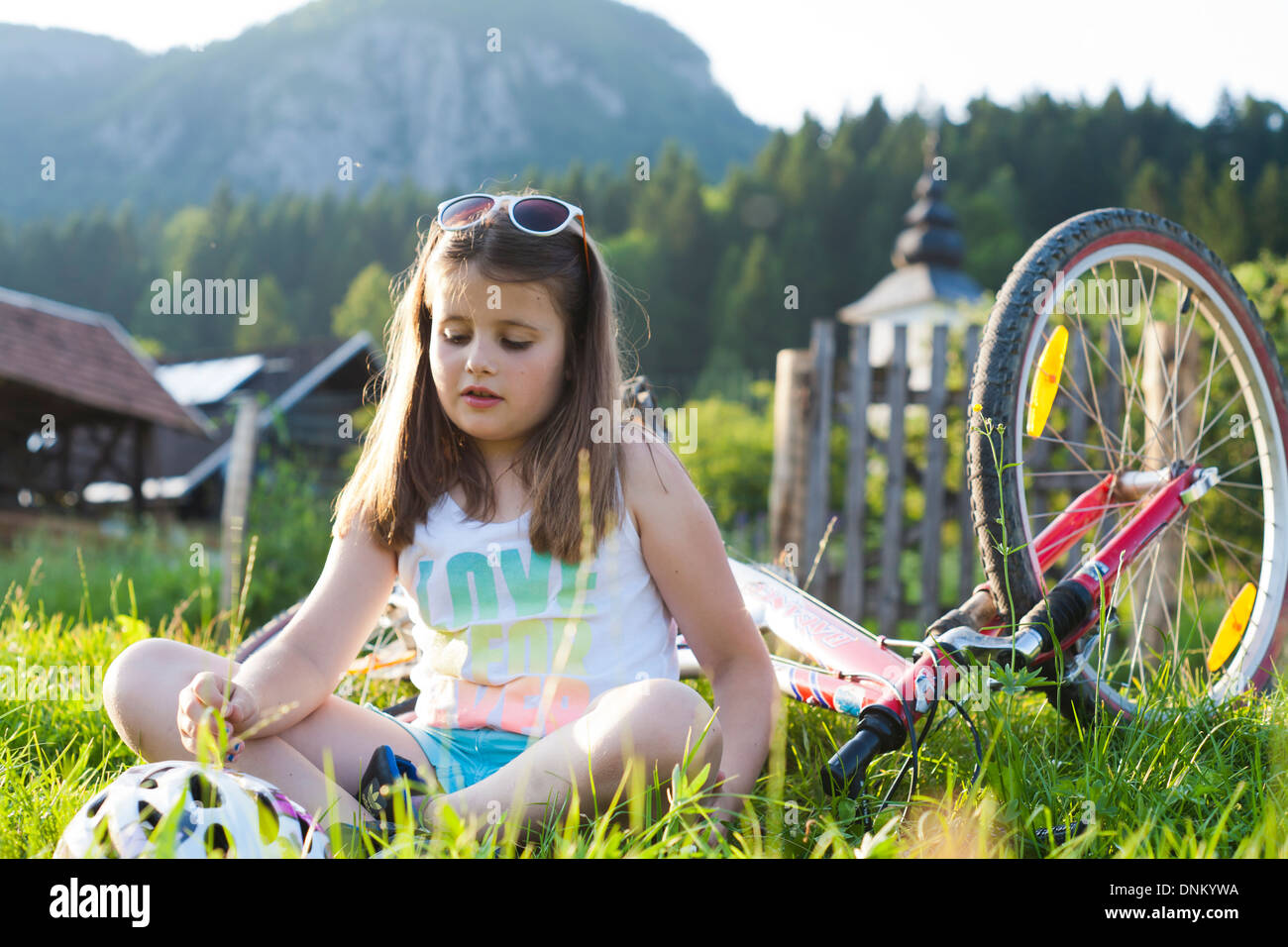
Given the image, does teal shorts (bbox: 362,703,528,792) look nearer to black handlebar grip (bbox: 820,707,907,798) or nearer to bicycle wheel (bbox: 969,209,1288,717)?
black handlebar grip (bbox: 820,707,907,798)

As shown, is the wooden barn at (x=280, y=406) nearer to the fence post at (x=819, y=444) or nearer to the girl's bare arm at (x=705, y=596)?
the fence post at (x=819, y=444)

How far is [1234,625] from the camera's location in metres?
2.09

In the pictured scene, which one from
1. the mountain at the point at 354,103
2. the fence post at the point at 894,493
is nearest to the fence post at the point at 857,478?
the fence post at the point at 894,493

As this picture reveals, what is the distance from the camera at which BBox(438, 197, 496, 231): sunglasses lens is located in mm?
1737

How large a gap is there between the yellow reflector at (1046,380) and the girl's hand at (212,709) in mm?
1381

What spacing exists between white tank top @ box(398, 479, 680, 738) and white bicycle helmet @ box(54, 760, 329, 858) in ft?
1.48

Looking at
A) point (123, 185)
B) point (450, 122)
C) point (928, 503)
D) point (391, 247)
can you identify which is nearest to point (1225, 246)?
point (928, 503)

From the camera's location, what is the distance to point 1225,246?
30.3 meters

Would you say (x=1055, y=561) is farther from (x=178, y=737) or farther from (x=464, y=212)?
(x=178, y=737)

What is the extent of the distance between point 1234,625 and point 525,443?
5.16 ft

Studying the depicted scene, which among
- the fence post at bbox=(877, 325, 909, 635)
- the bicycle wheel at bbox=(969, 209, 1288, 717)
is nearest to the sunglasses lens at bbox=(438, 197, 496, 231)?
the bicycle wheel at bbox=(969, 209, 1288, 717)

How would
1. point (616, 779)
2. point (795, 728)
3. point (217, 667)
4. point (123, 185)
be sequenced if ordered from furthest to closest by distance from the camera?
point (123, 185), point (795, 728), point (217, 667), point (616, 779)
